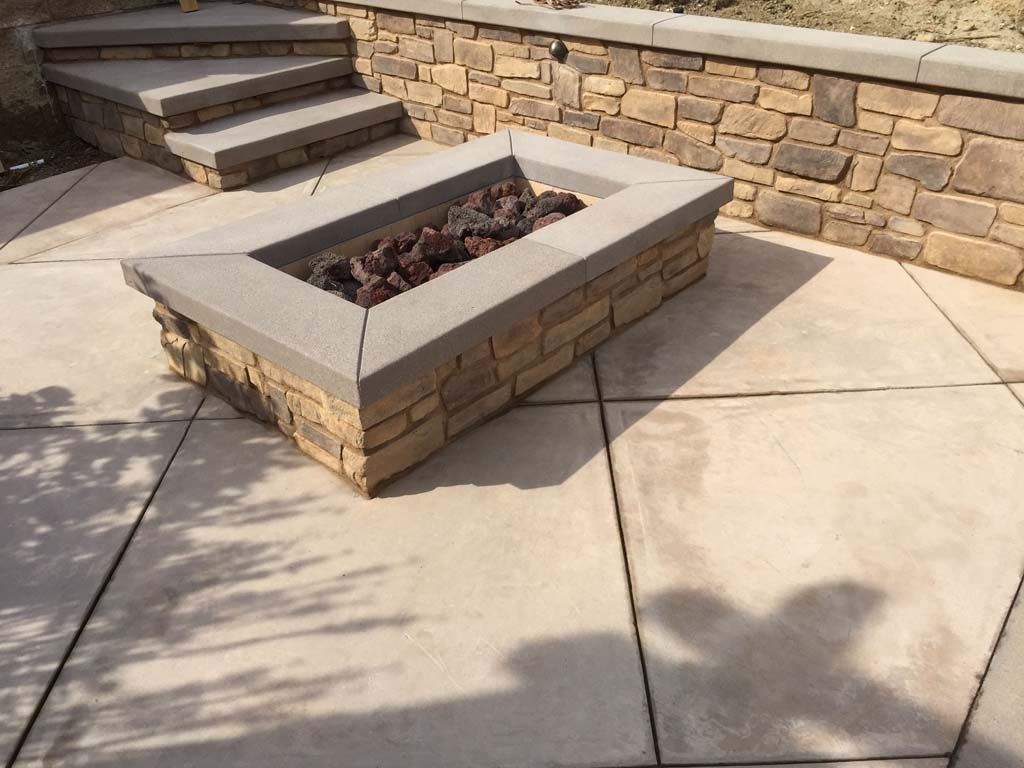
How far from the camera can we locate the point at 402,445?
134 inches

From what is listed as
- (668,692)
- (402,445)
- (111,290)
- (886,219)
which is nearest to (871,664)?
(668,692)

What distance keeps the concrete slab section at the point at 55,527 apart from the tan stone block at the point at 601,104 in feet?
12.5

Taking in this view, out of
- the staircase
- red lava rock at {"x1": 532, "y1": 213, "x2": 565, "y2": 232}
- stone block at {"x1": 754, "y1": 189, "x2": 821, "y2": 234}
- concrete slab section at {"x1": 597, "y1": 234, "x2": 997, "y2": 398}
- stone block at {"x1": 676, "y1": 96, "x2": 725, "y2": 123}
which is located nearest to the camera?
concrete slab section at {"x1": 597, "y1": 234, "x2": 997, "y2": 398}

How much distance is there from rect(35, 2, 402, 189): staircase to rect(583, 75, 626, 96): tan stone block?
2.06 meters

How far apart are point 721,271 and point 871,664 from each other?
286cm

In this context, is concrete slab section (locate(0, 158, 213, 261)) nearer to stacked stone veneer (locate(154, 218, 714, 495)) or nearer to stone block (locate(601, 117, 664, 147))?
stacked stone veneer (locate(154, 218, 714, 495))

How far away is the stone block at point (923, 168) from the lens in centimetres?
473

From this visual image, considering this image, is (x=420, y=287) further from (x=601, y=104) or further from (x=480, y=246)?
(x=601, y=104)

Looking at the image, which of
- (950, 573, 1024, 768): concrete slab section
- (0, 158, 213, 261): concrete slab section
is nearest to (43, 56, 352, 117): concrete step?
(0, 158, 213, 261): concrete slab section

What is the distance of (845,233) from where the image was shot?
5.27 metres

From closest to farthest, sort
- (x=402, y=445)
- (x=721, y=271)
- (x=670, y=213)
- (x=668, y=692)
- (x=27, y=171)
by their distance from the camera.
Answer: (x=668, y=692)
(x=402, y=445)
(x=670, y=213)
(x=721, y=271)
(x=27, y=171)

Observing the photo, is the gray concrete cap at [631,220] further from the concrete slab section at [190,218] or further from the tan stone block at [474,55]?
the tan stone block at [474,55]

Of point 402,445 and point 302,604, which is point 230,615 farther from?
point 402,445

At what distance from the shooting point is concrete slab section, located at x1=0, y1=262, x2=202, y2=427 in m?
3.98
